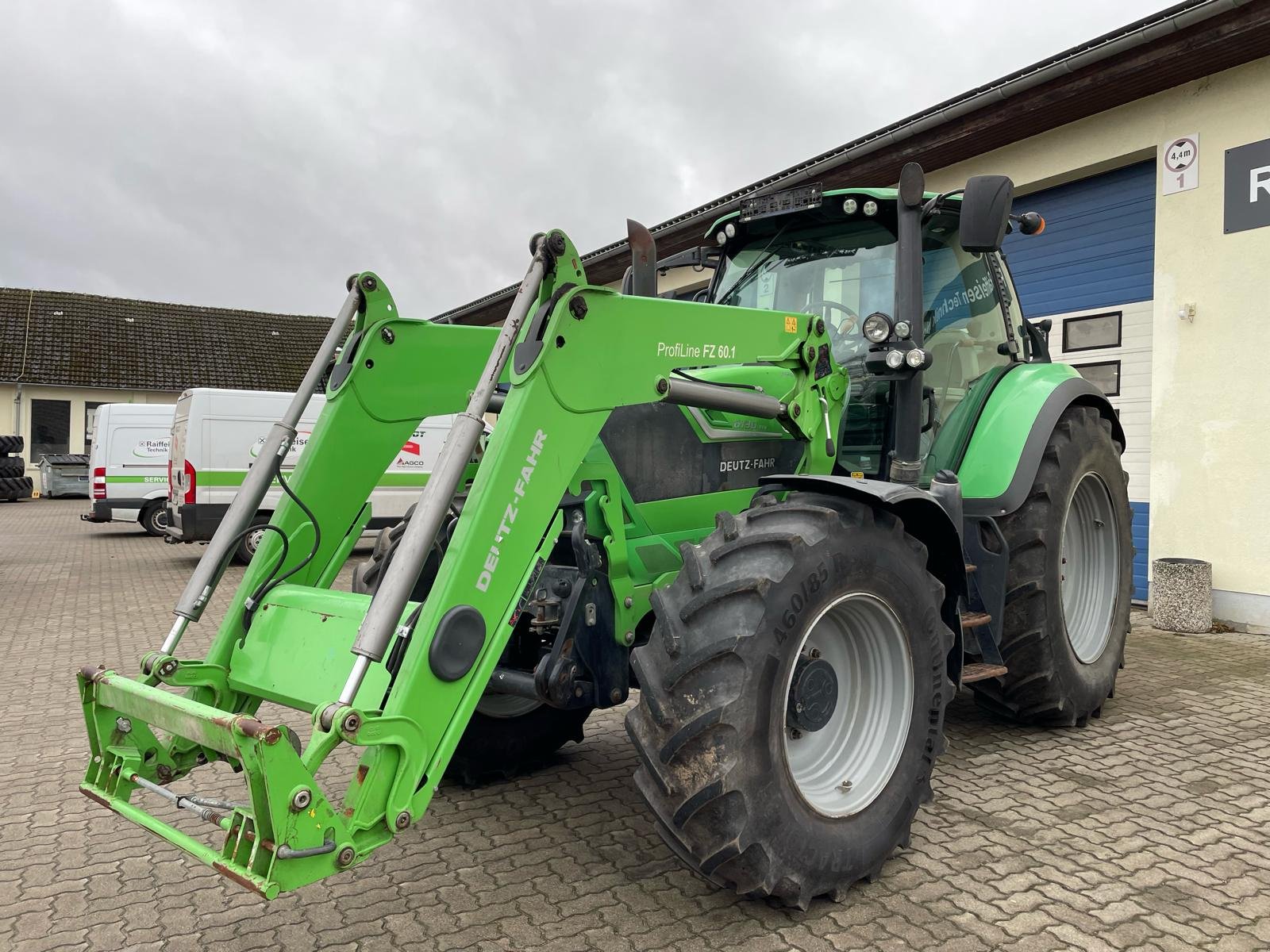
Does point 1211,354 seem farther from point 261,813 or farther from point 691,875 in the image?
point 261,813

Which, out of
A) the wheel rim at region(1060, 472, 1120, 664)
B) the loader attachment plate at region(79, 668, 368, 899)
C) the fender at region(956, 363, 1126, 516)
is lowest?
the loader attachment plate at region(79, 668, 368, 899)

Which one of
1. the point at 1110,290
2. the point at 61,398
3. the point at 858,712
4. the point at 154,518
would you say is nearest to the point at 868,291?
the point at 858,712

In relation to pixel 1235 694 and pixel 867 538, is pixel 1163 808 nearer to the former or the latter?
pixel 867 538

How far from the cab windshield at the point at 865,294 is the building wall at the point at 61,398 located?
29003 mm

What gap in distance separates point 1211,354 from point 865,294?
4.64 meters

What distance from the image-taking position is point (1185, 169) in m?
7.71

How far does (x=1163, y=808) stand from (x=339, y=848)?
127 inches

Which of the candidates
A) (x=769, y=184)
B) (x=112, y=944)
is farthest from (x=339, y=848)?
(x=769, y=184)

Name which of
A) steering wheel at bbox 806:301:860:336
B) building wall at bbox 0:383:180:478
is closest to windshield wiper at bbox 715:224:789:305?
steering wheel at bbox 806:301:860:336

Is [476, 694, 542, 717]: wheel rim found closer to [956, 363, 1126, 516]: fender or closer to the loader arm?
the loader arm

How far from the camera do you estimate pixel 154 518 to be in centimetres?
1630

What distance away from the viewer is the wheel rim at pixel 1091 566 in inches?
207

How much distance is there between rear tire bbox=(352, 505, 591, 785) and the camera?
13.1 ft

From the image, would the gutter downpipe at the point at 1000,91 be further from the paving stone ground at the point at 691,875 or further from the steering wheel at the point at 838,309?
the paving stone ground at the point at 691,875
